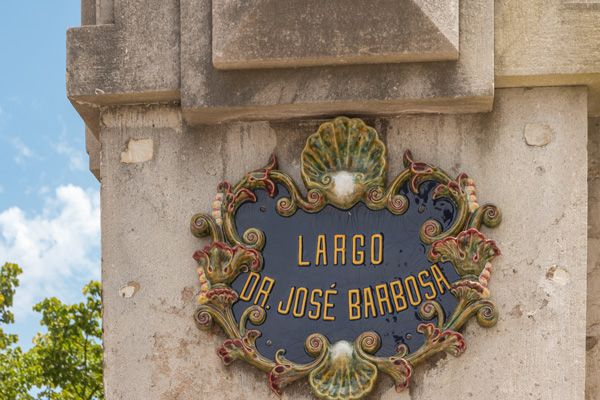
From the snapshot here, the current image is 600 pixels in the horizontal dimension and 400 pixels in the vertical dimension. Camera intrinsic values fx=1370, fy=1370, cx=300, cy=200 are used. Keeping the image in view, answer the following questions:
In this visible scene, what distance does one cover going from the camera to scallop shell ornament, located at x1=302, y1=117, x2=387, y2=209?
731 cm

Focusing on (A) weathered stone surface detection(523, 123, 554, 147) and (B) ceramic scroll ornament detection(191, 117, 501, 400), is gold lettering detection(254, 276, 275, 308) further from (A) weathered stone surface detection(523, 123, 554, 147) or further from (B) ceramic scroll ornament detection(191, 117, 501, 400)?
(A) weathered stone surface detection(523, 123, 554, 147)

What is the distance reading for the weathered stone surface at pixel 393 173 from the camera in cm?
703

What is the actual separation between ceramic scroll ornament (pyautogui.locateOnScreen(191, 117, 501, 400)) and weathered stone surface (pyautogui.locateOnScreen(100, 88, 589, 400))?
95 mm

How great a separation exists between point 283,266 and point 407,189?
30.7 inches

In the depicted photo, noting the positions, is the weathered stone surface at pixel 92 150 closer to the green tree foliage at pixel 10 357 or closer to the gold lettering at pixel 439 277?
the gold lettering at pixel 439 277

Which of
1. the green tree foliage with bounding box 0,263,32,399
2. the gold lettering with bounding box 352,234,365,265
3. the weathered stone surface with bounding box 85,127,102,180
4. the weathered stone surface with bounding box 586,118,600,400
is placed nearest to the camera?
the gold lettering with bounding box 352,234,365,265

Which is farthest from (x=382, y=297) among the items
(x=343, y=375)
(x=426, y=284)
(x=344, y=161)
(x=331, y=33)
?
(x=331, y=33)

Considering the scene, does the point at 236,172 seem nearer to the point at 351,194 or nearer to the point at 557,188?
the point at 351,194

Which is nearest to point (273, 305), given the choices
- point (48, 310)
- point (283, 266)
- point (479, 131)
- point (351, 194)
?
point (283, 266)

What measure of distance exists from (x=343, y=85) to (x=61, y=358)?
9.39 meters

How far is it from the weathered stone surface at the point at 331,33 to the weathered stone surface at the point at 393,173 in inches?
15.7

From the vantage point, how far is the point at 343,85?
736 centimetres

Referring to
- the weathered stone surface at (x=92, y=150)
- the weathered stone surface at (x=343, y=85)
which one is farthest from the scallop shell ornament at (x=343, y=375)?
the weathered stone surface at (x=92, y=150)

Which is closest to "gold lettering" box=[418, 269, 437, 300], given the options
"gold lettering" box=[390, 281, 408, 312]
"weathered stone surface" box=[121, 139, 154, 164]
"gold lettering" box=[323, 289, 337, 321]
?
"gold lettering" box=[390, 281, 408, 312]
